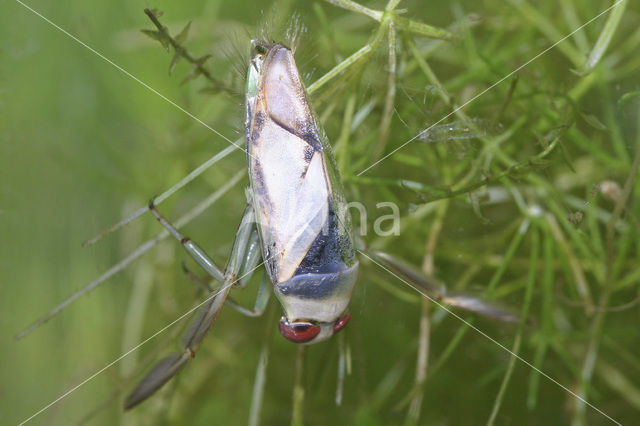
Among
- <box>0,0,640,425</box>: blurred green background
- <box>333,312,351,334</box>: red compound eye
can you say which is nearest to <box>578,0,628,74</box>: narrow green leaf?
<box>0,0,640,425</box>: blurred green background

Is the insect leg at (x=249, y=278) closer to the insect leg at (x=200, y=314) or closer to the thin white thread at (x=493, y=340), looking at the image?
the insect leg at (x=200, y=314)

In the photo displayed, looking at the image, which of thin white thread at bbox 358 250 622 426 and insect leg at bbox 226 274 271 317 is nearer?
insect leg at bbox 226 274 271 317

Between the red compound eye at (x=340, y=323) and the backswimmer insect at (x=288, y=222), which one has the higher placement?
the backswimmer insect at (x=288, y=222)

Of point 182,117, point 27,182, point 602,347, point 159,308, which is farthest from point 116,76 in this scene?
point 602,347

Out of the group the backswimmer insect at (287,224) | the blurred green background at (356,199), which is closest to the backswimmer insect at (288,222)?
the backswimmer insect at (287,224)

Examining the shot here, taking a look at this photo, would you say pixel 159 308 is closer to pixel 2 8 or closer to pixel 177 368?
pixel 177 368

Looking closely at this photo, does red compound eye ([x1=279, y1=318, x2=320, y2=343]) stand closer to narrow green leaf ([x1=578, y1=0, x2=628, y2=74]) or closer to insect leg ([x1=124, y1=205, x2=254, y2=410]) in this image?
insect leg ([x1=124, y1=205, x2=254, y2=410])
